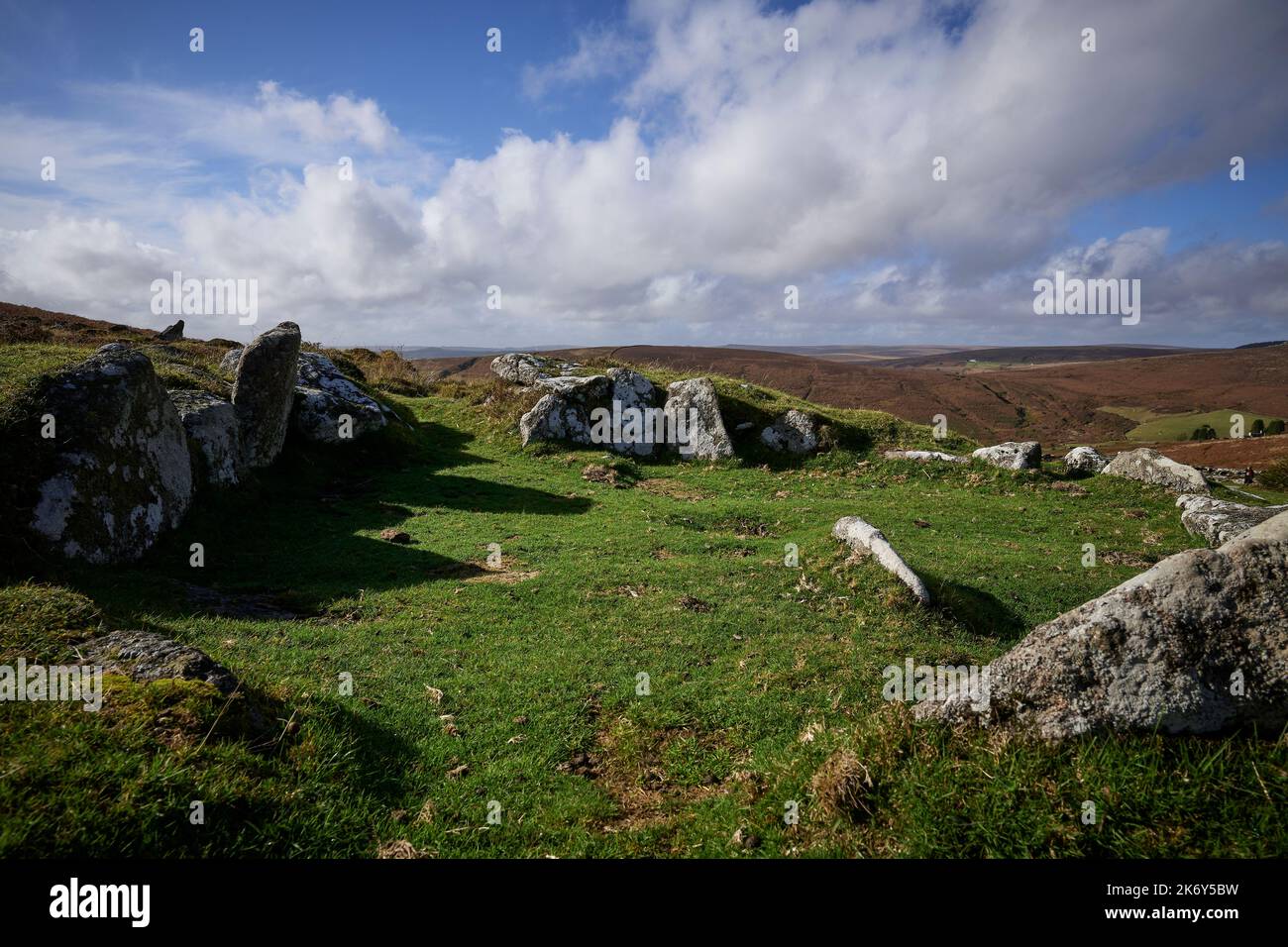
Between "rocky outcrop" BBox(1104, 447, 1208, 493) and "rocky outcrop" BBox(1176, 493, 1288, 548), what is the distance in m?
2.24

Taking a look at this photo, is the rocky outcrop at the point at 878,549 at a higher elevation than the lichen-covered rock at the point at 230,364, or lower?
lower

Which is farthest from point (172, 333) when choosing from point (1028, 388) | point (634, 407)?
point (1028, 388)

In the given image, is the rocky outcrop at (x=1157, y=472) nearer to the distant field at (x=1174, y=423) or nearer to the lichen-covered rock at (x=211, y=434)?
the lichen-covered rock at (x=211, y=434)

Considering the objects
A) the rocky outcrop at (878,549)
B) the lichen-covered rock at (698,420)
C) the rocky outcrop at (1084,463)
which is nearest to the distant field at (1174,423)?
the rocky outcrop at (1084,463)

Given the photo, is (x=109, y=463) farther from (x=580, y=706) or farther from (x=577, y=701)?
(x=580, y=706)

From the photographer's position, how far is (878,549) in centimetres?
1338

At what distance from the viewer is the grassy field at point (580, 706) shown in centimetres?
467

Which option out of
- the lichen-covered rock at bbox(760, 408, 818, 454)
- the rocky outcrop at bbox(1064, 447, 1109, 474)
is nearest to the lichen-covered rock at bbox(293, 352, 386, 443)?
the lichen-covered rock at bbox(760, 408, 818, 454)

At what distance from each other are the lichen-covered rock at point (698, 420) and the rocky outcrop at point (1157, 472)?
1634cm

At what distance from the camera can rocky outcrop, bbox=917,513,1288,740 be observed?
5.07 meters

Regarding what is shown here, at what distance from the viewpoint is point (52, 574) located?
10.7 m

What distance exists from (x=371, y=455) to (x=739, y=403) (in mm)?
17643
